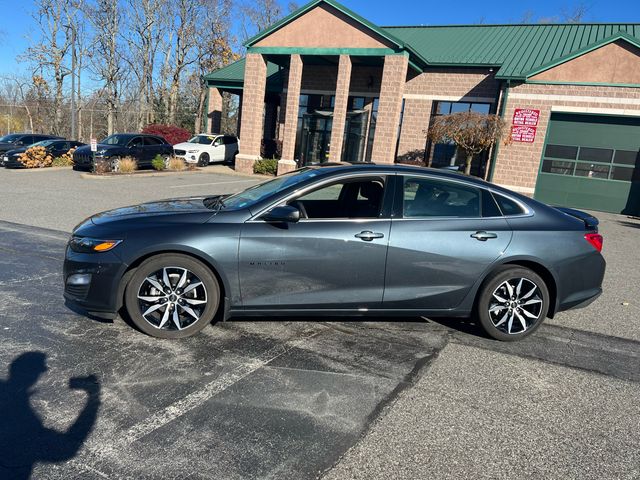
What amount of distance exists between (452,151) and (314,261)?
17.3 meters

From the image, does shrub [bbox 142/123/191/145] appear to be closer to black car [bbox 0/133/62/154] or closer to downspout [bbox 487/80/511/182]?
black car [bbox 0/133/62/154]

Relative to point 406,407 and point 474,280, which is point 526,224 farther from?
point 406,407

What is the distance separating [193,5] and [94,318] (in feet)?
139

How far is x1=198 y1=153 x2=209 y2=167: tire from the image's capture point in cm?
2290

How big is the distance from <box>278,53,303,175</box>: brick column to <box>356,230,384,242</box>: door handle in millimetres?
16251

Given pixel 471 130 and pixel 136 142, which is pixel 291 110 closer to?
pixel 136 142

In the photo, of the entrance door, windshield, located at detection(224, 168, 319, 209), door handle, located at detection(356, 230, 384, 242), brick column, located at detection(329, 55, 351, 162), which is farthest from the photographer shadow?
the entrance door

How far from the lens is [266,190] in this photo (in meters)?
4.52

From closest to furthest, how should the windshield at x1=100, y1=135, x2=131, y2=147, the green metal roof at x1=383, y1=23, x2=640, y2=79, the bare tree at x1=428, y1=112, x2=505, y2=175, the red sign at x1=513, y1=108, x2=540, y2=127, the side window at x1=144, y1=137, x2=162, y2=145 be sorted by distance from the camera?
1. the bare tree at x1=428, y1=112, x2=505, y2=175
2. the red sign at x1=513, y1=108, x2=540, y2=127
3. the green metal roof at x1=383, y1=23, x2=640, y2=79
4. the windshield at x1=100, y1=135, x2=131, y2=147
5. the side window at x1=144, y1=137, x2=162, y2=145

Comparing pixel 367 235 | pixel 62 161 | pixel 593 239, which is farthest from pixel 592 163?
pixel 62 161

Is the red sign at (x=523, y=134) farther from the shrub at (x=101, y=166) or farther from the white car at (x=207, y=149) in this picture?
the shrub at (x=101, y=166)

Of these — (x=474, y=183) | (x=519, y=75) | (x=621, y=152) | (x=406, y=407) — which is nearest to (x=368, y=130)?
(x=519, y=75)

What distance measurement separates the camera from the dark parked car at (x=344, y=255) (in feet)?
12.7

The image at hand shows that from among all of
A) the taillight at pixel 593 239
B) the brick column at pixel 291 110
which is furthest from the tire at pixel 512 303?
the brick column at pixel 291 110
